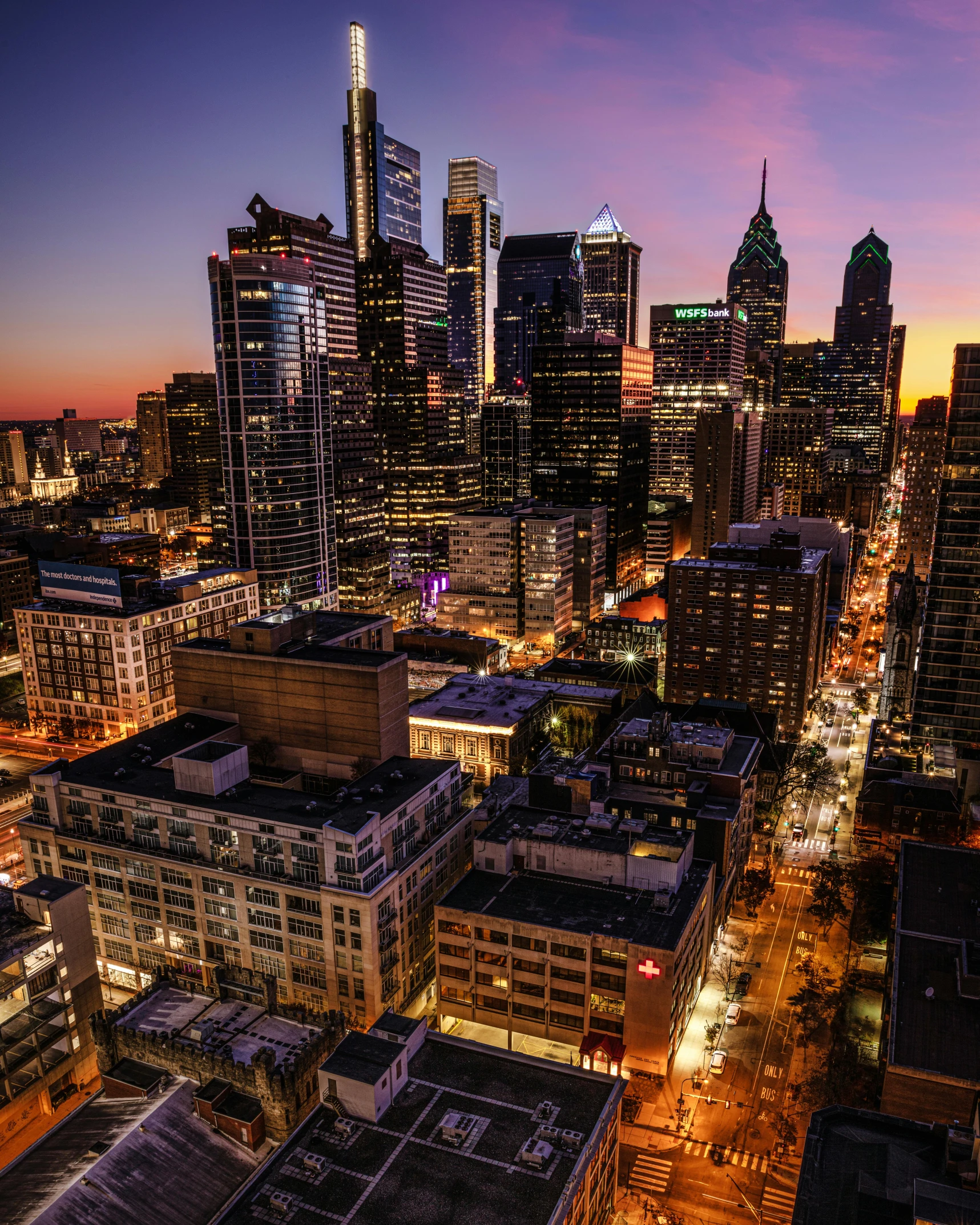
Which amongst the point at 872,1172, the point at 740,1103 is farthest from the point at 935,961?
the point at 872,1172

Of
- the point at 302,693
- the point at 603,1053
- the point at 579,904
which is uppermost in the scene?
the point at 302,693

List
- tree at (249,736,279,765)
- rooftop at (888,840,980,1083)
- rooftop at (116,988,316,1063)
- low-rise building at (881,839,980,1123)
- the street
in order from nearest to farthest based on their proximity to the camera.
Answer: rooftop at (116,988,316,1063)
low-rise building at (881,839,980,1123)
the street
rooftop at (888,840,980,1083)
tree at (249,736,279,765)

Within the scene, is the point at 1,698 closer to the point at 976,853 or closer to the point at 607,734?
the point at 607,734

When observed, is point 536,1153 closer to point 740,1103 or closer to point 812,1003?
point 740,1103

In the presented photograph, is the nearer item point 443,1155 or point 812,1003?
point 443,1155

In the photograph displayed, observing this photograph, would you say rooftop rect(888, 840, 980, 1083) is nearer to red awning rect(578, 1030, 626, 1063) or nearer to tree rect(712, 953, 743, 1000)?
tree rect(712, 953, 743, 1000)

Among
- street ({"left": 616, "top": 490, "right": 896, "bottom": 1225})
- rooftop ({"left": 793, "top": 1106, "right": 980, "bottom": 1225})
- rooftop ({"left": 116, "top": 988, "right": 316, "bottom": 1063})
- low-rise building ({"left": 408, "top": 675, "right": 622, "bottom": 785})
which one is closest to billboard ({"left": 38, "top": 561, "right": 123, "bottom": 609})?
low-rise building ({"left": 408, "top": 675, "right": 622, "bottom": 785})
